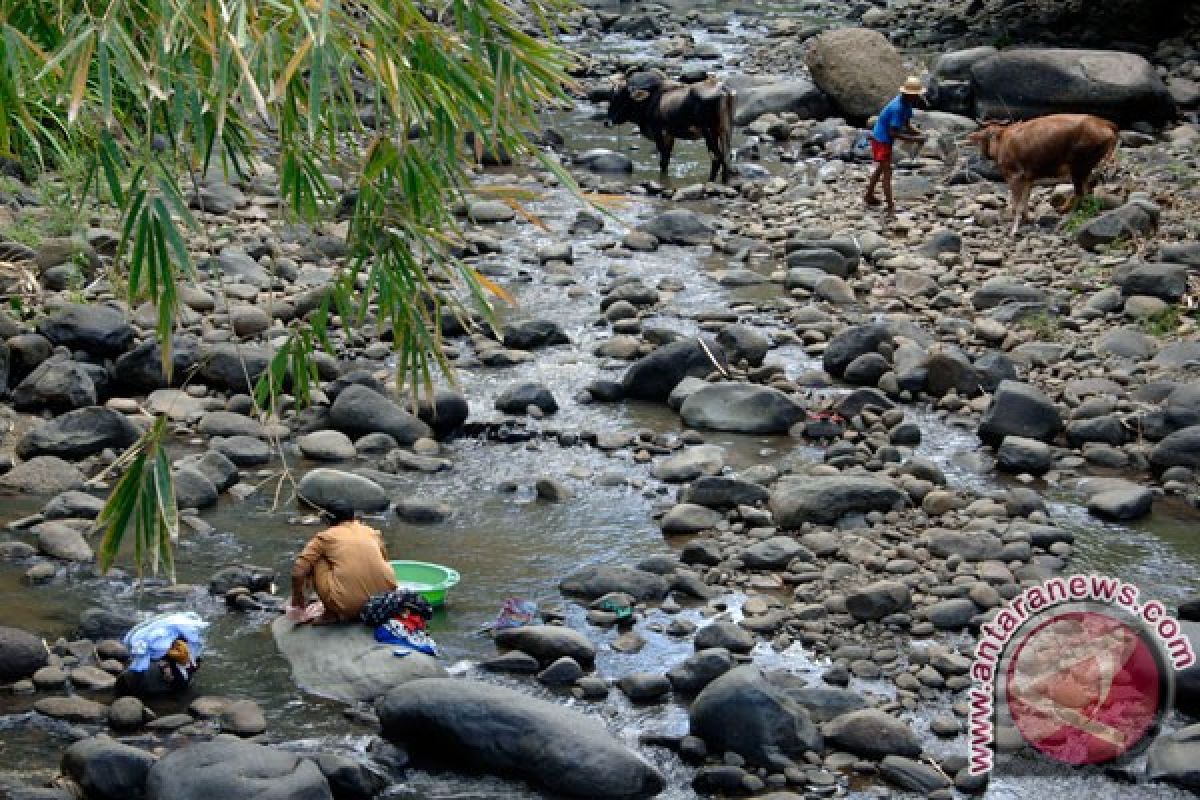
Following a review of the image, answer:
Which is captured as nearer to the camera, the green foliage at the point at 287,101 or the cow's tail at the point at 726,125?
the green foliage at the point at 287,101

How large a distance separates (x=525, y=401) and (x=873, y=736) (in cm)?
481

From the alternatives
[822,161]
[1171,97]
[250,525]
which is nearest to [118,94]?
[250,525]

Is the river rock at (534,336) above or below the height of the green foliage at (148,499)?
below

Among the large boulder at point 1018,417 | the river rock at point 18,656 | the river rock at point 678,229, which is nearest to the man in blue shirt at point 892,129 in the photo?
the river rock at point 678,229

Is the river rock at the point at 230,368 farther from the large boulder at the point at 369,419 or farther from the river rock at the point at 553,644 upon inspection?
the river rock at the point at 553,644

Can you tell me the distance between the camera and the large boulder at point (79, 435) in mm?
9961

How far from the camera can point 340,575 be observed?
7520 millimetres

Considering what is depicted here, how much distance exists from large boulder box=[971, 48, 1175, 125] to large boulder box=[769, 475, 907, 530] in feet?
32.5

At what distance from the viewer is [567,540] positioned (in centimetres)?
922

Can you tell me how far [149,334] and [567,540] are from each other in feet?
14.1

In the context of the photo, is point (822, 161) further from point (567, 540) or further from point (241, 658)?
point (241, 658)

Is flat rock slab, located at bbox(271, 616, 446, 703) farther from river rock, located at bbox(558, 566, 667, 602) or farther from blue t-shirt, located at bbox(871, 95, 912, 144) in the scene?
blue t-shirt, located at bbox(871, 95, 912, 144)

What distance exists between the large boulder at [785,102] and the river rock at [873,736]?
46.7ft

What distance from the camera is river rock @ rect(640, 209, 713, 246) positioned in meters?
15.3
